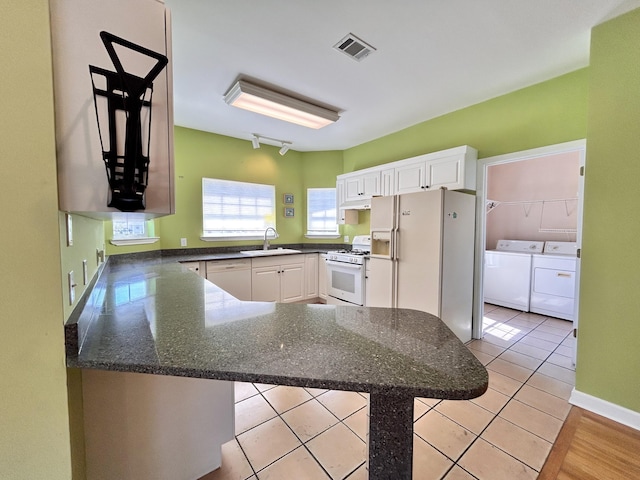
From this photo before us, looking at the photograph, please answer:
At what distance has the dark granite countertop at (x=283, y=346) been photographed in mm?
659

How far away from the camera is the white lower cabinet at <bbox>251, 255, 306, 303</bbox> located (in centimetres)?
371

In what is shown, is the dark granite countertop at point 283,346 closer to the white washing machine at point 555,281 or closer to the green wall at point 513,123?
the green wall at point 513,123

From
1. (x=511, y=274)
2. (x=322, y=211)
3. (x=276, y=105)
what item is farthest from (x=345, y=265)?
(x=511, y=274)

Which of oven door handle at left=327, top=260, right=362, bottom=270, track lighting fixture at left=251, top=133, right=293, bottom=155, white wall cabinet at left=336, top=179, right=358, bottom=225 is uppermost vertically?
track lighting fixture at left=251, top=133, right=293, bottom=155

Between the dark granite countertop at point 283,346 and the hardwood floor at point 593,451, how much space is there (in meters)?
1.37

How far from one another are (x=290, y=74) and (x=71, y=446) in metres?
2.68

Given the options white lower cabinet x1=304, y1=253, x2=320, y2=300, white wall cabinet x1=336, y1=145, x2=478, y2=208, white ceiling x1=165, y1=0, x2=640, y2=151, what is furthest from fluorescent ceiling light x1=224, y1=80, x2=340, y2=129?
white lower cabinet x1=304, y1=253, x2=320, y2=300

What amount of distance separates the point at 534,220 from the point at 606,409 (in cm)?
338

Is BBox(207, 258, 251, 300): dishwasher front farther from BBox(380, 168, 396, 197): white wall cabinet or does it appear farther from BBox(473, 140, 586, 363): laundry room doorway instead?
BBox(473, 140, 586, 363): laundry room doorway

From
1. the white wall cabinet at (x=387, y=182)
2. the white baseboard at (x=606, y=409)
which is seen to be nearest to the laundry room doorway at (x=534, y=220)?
the white wall cabinet at (x=387, y=182)

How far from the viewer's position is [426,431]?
1703mm

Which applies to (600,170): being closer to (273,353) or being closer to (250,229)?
(273,353)

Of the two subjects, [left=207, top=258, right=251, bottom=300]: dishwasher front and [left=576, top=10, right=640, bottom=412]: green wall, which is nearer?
[left=576, top=10, right=640, bottom=412]: green wall

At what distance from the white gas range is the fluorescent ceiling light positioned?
1817 millimetres
